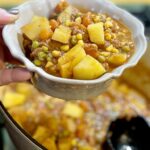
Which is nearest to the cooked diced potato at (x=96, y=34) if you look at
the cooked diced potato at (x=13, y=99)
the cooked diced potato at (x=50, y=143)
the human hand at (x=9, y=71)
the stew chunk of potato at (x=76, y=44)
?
the stew chunk of potato at (x=76, y=44)

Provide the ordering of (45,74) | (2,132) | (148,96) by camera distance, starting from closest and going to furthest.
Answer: (45,74) < (2,132) < (148,96)

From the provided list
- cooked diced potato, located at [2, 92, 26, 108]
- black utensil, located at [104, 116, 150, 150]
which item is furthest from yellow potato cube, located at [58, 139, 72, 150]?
cooked diced potato, located at [2, 92, 26, 108]

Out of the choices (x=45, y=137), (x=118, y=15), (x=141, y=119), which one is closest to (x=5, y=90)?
(x=45, y=137)

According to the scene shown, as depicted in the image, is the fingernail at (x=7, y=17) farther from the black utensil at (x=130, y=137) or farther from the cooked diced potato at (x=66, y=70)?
the black utensil at (x=130, y=137)

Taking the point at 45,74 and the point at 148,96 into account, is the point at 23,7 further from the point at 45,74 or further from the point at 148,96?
the point at 148,96

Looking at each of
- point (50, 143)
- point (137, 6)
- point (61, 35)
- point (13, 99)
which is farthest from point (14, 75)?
point (137, 6)

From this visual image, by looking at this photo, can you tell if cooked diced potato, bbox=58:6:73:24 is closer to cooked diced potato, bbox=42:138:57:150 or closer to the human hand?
the human hand

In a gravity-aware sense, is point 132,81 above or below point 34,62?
below

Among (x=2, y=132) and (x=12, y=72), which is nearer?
(x=12, y=72)
